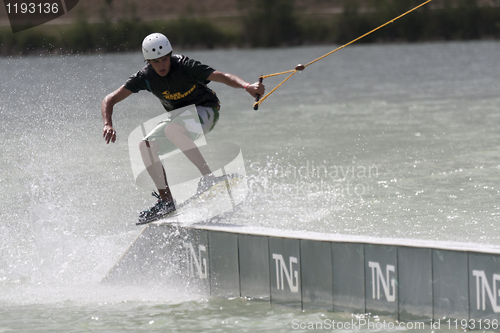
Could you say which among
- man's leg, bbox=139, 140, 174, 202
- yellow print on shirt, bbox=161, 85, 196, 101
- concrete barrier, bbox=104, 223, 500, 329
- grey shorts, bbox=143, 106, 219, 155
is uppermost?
yellow print on shirt, bbox=161, 85, 196, 101

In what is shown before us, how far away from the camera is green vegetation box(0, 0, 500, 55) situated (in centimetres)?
9138

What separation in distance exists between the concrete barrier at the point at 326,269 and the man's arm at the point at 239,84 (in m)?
1.23

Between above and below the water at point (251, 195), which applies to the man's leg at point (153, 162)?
above

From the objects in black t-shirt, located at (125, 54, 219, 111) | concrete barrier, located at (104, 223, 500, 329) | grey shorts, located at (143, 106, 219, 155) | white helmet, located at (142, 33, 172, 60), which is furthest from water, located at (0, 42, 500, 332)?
white helmet, located at (142, 33, 172, 60)

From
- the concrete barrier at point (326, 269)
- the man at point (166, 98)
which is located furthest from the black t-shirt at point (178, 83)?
the concrete barrier at point (326, 269)

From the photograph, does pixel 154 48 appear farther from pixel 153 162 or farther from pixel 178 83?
pixel 153 162

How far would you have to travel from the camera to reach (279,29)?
4311 inches

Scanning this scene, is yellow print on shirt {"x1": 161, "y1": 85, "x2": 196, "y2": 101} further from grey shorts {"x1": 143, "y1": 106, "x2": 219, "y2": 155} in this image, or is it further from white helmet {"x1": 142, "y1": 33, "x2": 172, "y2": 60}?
white helmet {"x1": 142, "y1": 33, "x2": 172, "y2": 60}

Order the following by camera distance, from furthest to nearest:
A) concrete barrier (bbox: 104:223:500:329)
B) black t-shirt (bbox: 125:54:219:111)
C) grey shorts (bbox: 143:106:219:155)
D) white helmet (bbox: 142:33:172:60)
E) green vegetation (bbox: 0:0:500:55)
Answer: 1. green vegetation (bbox: 0:0:500:55)
2. grey shorts (bbox: 143:106:219:155)
3. black t-shirt (bbox: 125:54:219:111)
4. white helmet (bbox: 142:33:172:60)
5. concrete barrier (bbox: 104:223:500:329)

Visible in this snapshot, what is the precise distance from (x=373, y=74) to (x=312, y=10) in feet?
338

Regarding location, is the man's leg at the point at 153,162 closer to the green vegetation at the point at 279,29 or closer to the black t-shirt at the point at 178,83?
the black t-shirt at the point at 178,83

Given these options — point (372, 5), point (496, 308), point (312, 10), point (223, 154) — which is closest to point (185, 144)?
point (496, 308)

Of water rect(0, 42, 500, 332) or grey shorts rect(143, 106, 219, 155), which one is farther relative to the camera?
grey shorts rect(143, 106, 219, 155)

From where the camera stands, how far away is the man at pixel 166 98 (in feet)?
21.0
